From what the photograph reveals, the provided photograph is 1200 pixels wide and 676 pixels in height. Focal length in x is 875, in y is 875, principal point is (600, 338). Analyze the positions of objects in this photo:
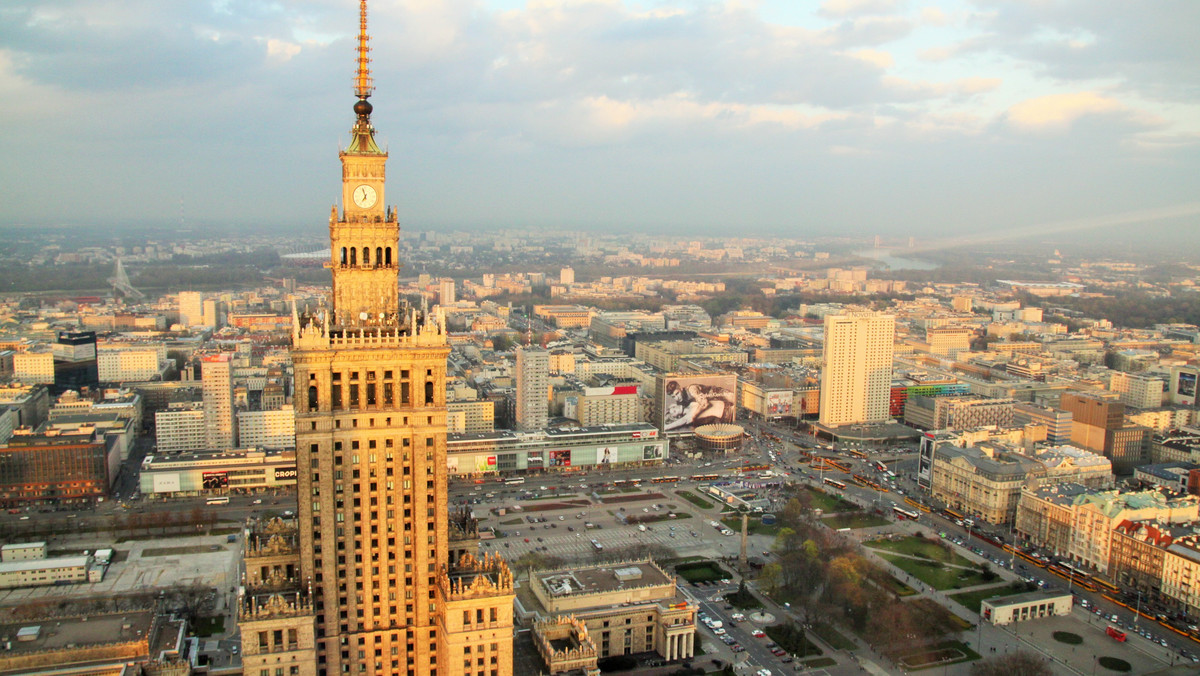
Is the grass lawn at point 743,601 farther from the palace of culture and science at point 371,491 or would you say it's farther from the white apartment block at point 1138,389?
the white apartment block at point 1138,389

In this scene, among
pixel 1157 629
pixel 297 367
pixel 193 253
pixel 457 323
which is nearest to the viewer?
pixel 297 367

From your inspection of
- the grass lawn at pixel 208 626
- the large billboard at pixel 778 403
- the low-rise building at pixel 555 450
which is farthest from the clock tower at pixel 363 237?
the large billboard at pixel 778 403

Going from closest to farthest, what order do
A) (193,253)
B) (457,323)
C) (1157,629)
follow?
(1157,629) < (457,323) < (193,253)

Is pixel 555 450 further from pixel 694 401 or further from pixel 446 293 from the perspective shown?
pixel 446 293

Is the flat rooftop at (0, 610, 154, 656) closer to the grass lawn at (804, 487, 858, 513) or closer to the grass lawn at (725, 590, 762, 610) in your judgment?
the grass lawn at (725, 590, 762, 610)

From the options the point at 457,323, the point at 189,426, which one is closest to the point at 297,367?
the point at 189,426

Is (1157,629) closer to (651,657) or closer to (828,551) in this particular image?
(828,551)
